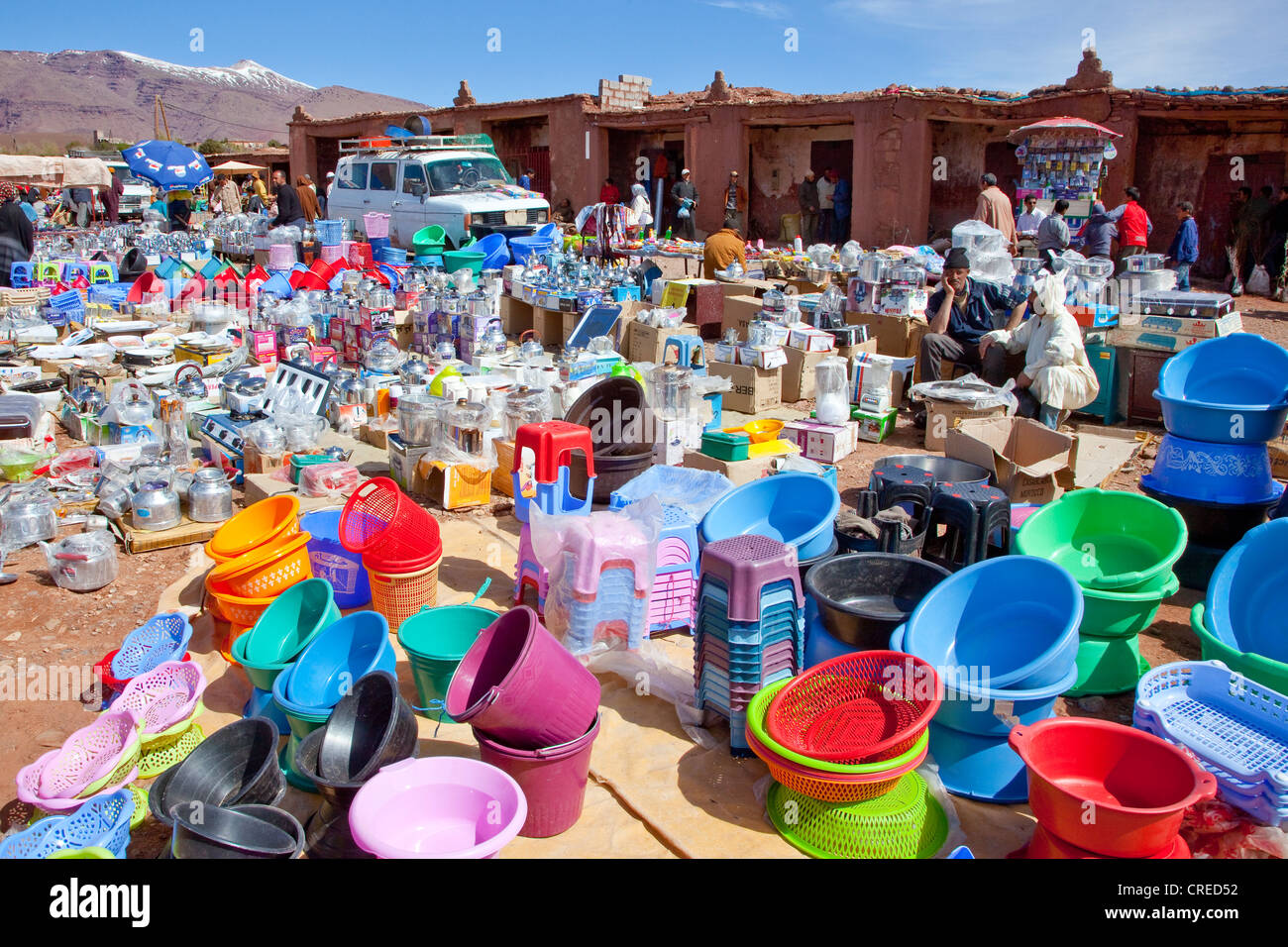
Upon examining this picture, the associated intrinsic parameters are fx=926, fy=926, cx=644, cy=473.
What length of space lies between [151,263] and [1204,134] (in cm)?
1639

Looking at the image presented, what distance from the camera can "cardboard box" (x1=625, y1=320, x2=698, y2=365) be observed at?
9.39m

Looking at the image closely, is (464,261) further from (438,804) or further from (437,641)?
(438,804)

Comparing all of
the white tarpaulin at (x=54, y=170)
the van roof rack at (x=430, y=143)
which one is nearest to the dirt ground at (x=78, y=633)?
the van roof rack at (x=430, y=143)

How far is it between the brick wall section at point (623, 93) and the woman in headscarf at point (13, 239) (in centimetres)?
1231

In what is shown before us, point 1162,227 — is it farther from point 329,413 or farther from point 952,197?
point 329,413

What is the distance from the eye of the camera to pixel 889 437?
297 inches

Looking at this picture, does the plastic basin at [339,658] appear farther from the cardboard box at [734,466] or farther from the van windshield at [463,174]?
the van windshield at [463,174]

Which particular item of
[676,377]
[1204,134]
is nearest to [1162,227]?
[1204,134]

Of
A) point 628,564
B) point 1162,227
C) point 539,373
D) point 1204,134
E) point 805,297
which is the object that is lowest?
point 628,564

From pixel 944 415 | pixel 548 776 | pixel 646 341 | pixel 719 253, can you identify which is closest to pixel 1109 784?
pixel 548 776

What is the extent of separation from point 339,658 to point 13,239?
1197 centimetres

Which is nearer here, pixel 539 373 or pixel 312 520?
pixel 312 520

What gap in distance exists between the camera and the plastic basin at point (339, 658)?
351 centimetres

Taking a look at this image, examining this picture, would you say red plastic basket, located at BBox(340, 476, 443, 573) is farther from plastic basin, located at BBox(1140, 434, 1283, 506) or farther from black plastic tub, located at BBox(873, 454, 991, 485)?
plastic basin, located at BBox(1140, 434, 1283, 506)
